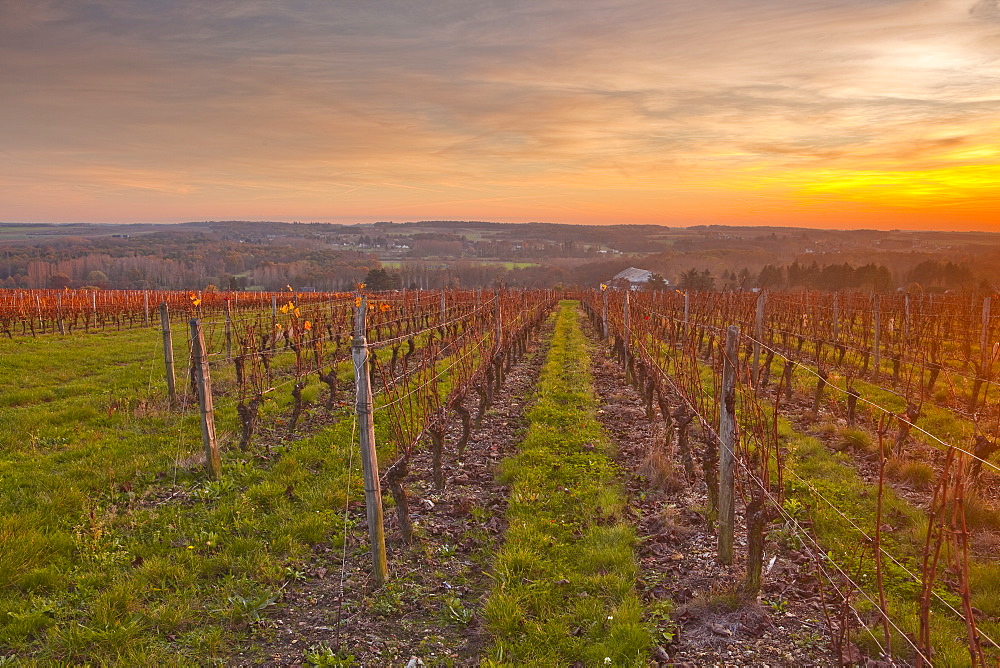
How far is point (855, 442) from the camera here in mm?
7293

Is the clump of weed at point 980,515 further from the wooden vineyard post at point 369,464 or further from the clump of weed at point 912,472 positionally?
the wooden vineyard post at point 369,464

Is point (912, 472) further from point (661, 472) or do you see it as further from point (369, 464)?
point (369, 464)

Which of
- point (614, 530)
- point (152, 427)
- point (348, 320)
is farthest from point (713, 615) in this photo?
point (348, 320)

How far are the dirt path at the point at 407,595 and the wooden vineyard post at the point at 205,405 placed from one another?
5.62 ft

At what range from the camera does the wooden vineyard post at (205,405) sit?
235 inches

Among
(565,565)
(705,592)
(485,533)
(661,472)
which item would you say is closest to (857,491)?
(661,472)

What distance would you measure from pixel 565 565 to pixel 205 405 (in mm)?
4256

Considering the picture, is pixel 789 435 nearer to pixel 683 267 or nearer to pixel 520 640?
pixel 520 640

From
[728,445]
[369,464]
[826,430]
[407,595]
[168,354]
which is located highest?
[168,354]

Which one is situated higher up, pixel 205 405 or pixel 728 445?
pixel 728 445

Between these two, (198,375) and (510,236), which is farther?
(510,236)

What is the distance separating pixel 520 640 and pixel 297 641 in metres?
1.45

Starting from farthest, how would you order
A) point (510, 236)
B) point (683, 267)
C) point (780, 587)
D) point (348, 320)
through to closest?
point (510, 236) → point (683, 267) → point (348, 320) → point (780, 587)

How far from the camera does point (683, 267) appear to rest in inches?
4555
